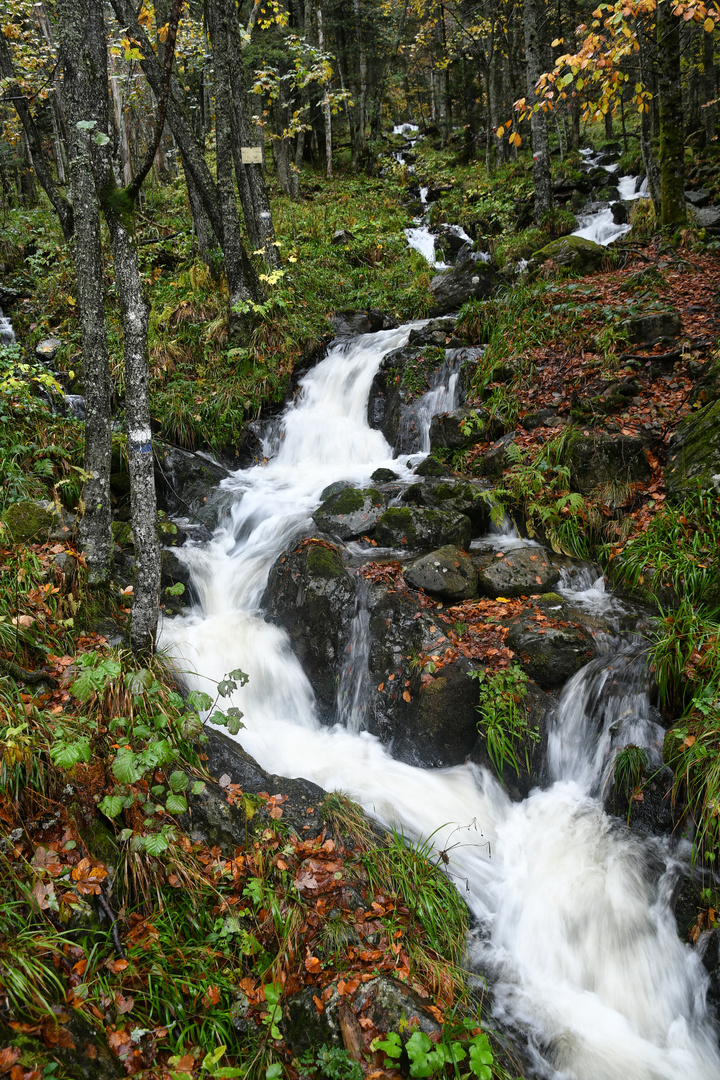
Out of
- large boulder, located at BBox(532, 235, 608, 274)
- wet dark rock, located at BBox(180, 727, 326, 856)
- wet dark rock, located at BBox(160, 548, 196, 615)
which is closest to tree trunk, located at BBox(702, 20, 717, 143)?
large boulder, located at BBox(532, 235, 608, 274)

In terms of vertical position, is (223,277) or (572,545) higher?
(223,277)

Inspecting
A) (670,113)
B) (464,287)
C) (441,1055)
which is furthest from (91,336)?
(670,113)

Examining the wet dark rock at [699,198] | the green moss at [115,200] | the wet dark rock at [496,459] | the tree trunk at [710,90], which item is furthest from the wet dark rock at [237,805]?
the tree trunk at [710,90]

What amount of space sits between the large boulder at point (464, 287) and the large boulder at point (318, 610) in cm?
826

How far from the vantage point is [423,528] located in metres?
7.04

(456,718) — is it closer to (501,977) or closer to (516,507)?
(501,977)

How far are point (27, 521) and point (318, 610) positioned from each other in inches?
117

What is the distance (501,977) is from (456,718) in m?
1.90

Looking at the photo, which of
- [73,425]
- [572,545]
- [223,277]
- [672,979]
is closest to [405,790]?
[672,979]

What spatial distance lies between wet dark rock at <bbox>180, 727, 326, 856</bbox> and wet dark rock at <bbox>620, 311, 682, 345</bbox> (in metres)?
7.53

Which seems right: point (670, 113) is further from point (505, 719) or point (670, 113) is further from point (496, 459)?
point (505, 719)

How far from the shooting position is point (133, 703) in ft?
13.2

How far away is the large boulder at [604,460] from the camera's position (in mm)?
6832

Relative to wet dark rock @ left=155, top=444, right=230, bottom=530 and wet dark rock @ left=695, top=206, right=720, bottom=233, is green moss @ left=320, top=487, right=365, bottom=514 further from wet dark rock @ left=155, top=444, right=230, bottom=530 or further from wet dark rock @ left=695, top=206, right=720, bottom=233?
wet dark rock @ left=695, top=206, right=720, bottom=233
